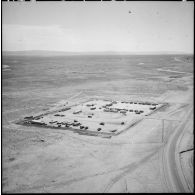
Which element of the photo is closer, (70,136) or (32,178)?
(32,178)

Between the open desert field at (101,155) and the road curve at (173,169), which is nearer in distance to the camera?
the road curve at (173,169)

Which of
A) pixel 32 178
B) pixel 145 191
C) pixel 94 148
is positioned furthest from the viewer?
pixel 94 148

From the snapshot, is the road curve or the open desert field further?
the open desert field

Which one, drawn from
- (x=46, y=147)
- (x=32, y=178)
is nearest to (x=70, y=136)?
(x=46, y=147)

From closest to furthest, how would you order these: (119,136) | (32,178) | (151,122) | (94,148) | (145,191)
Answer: (145,191) → (32,178) → (94,148) → (119,136) → (151,122)

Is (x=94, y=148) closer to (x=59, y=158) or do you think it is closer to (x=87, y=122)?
(x=59, y=158)

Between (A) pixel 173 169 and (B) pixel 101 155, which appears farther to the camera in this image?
(B) pixel 101 155

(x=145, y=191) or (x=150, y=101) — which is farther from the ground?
(x=150, y=101)

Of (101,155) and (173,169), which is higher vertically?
(101,155)
